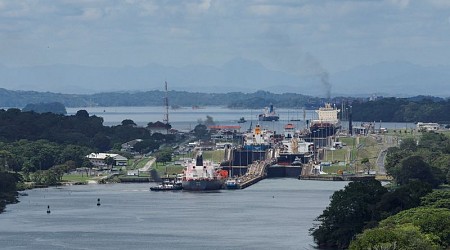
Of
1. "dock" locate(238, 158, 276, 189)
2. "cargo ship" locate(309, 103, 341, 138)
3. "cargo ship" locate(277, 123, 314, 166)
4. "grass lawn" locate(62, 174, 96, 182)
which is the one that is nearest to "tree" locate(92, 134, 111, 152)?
"cargo ship" locate(277, 123, 314, 166)

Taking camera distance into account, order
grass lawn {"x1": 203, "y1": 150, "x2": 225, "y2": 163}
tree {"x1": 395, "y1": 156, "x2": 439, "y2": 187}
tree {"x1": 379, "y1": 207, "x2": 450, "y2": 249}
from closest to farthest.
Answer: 1. tree {"x1": 379, "y1": 207, "x2": 450, "y2": 249}
2. tree {"x1": 395, "y1": 156, "x2": 439, "y2": 187}
3. grass lawn {"x1": 203, "y1": 150, "x2": 225, "y2": 163}

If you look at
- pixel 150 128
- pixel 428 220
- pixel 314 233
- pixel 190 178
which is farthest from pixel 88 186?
pixel 150 128

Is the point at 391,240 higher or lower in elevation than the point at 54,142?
lower

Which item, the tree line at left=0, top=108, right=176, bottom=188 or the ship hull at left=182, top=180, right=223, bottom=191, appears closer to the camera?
the ship hull at left=182, top=180, right=223, bottom=191

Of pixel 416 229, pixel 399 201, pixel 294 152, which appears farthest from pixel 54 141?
pixel 416 229

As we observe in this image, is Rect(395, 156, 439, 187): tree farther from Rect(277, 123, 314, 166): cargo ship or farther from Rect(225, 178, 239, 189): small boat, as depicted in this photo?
Rect(277, 123, 314, 166): cargo ship

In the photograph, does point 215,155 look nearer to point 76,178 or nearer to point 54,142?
point 54,142

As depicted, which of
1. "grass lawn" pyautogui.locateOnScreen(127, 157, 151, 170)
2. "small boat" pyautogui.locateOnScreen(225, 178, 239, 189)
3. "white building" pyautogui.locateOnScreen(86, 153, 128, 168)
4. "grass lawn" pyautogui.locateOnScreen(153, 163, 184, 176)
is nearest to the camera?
"small boat" pyautogui.locateOnScreen(225, 178, 239, 189)
